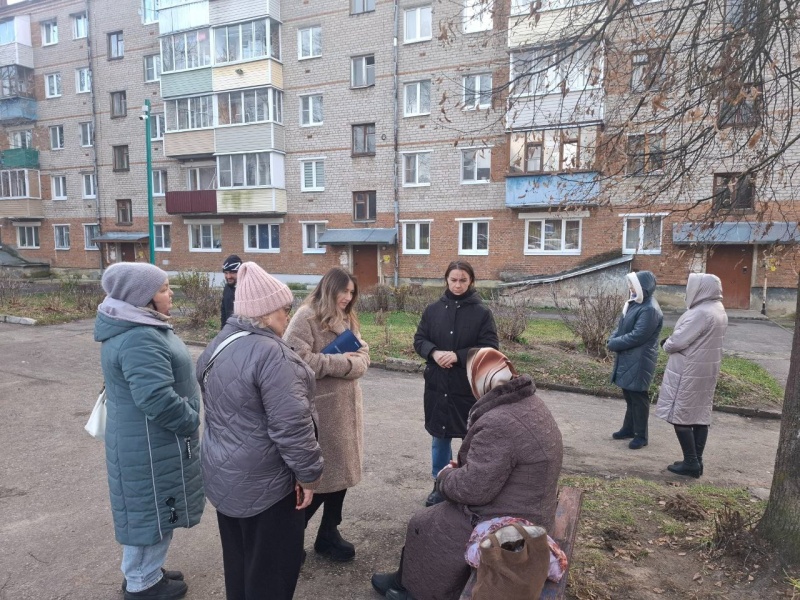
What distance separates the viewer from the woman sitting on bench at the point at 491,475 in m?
2.35

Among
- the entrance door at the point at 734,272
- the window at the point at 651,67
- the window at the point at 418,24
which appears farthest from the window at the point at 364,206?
the window at the point at 651,67

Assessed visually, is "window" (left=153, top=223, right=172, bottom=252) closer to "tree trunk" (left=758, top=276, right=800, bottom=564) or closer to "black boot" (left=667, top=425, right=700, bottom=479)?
"black boot" (left=667, top=425, right=700, bottom=479)

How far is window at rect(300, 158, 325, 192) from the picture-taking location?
24.8 metres

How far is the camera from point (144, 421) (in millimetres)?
2717

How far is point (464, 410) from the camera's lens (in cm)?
396

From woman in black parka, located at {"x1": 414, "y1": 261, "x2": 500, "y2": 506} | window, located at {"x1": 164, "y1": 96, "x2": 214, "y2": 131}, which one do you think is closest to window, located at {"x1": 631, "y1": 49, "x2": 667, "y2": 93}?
woman in black parka, located at {"x1": 414, "y1": 261, "x2": 500, "y2": 506}

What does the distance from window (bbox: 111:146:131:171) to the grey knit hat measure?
30.4m

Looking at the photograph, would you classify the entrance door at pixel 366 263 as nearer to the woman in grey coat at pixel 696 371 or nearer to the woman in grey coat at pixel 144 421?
the woman in grey coat at pixel 696 371

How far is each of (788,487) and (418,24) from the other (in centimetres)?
2324

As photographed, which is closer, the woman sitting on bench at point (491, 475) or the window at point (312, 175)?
the woman sitting on bench at point (491, 475)

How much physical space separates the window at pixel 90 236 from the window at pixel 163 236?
14.7 feet

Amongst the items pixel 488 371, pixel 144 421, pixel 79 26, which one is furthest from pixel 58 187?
pixel 488 371

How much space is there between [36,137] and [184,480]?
122 ft

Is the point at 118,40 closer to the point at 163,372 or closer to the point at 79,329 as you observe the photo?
the point at 79,329
